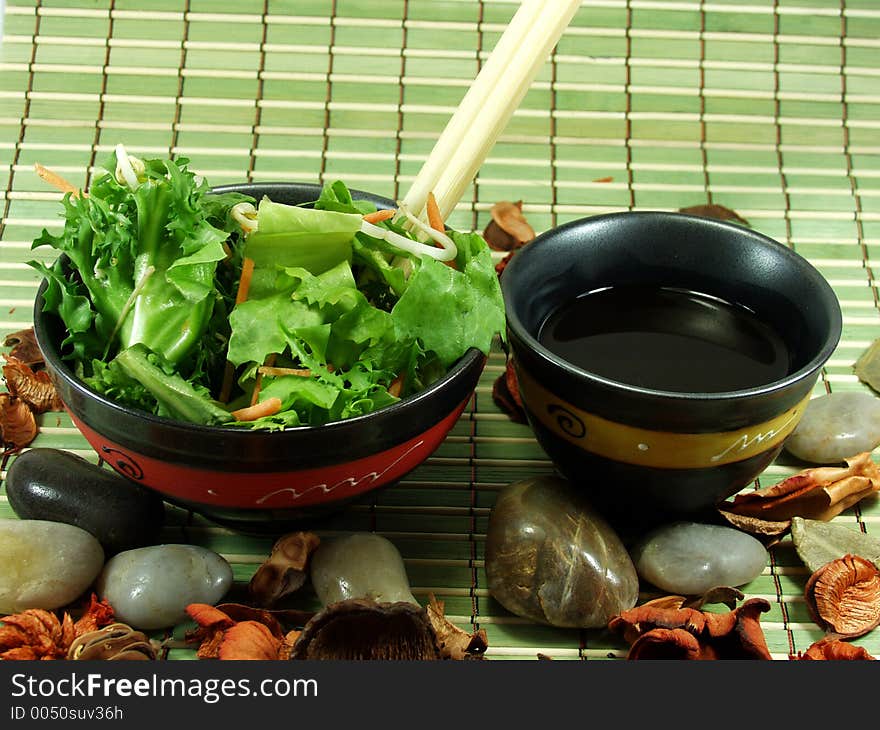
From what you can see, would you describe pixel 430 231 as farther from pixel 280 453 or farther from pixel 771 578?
pixel 771 578

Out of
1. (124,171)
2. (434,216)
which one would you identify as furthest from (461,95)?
(124,171)

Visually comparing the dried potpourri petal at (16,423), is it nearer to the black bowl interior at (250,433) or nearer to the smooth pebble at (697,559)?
the black bowl interior at (250,433)

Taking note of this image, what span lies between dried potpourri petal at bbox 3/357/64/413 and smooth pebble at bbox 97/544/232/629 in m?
0.33

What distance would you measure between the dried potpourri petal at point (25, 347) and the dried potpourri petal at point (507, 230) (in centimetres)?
62

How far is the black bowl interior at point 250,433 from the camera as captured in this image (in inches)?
40.5

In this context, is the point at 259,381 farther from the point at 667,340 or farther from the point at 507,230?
the point at 507,230

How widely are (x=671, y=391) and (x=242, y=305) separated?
0.39 metres

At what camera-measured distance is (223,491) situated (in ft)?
3.55

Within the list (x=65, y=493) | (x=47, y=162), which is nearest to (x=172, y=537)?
(x=65, y=493)

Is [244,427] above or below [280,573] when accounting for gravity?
above

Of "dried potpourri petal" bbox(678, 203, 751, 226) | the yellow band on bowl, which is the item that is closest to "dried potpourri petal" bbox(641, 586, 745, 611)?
the yellow band on bowl

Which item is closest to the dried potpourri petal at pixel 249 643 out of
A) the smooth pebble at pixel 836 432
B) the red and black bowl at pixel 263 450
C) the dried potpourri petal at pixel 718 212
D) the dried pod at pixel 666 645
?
the red and black bowl at pixel 263 450

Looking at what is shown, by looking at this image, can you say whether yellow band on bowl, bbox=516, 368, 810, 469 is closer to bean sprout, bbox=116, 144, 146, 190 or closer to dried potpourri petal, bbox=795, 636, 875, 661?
dried potpourri petal, bbox=795, 636, 875, 661

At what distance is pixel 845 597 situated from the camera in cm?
116
